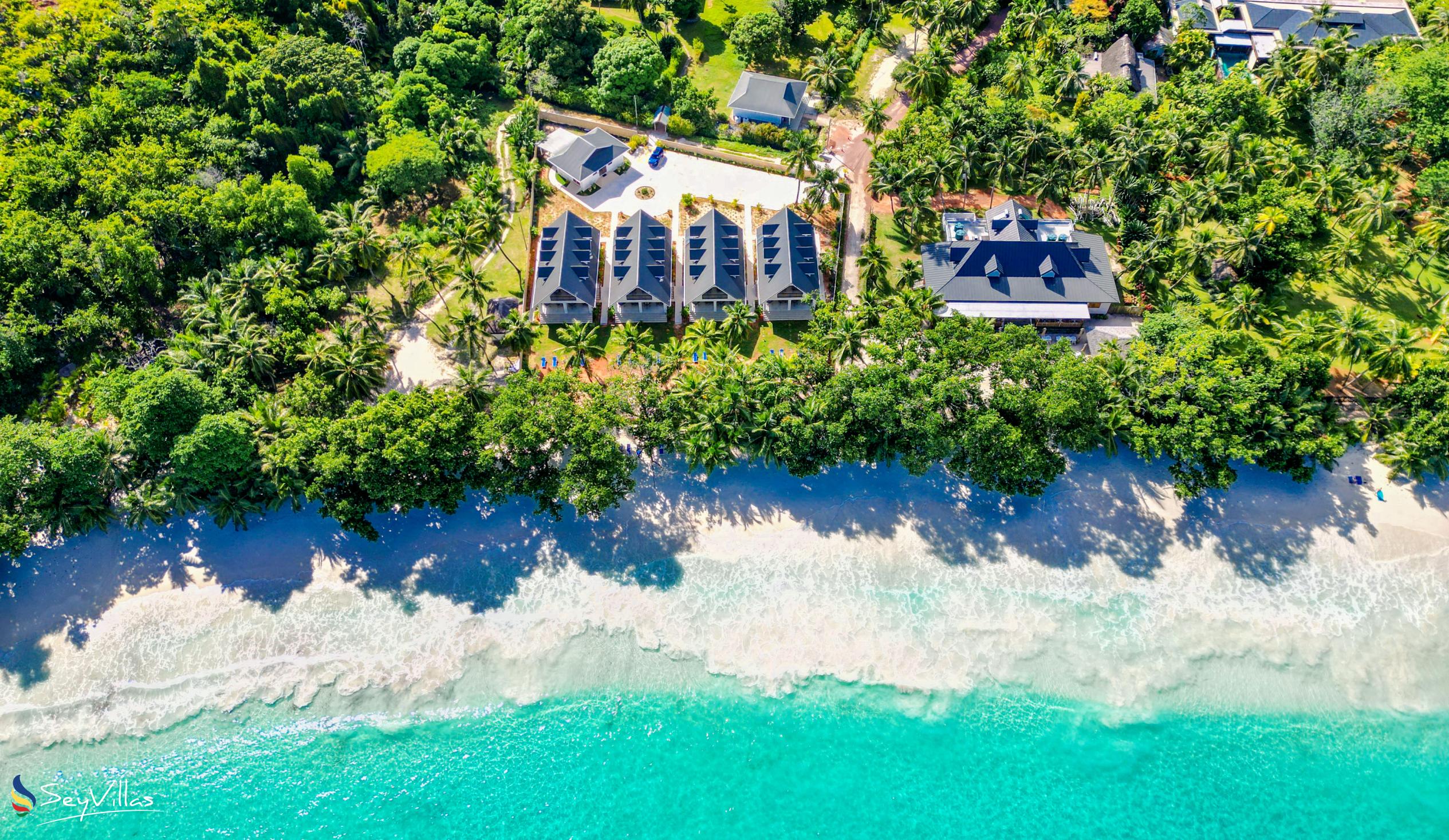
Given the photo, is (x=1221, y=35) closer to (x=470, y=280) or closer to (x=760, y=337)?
(x=760, y=337)

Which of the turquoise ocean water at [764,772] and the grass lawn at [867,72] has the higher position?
the grass lawn at [867,72]

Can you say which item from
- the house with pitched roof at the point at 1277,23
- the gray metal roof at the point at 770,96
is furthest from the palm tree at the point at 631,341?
the house with pitched roof at the point at 1277,23


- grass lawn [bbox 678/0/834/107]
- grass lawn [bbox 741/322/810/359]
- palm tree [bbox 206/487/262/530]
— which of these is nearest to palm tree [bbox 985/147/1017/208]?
grass lawn [bbox 741/322/810/359]

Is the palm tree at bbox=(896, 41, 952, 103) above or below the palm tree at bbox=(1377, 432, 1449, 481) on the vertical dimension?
above

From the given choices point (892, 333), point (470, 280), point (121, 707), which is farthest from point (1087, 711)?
point (121, 707)

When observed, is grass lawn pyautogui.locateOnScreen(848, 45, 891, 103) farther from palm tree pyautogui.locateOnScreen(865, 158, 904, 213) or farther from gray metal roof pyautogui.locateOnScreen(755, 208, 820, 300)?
gray metal roof pyautogui.locateOnScreen(755, 208, 820, 300)

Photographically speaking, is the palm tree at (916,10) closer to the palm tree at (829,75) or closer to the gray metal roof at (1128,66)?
the palm tree at (829,75)

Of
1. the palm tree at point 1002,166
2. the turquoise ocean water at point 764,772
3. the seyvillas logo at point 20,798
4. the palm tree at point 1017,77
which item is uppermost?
the palm tree at point 1017,77
